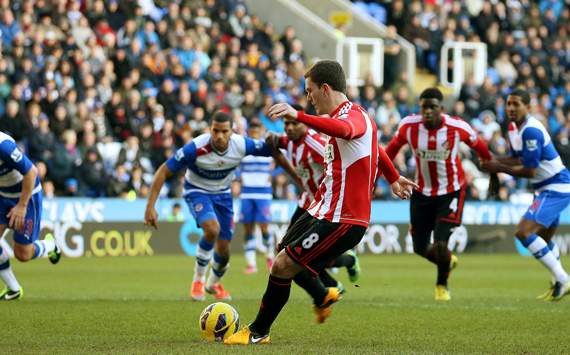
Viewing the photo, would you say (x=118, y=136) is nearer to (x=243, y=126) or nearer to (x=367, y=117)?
(x=243, y=126)

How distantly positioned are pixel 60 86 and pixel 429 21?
14245 mm

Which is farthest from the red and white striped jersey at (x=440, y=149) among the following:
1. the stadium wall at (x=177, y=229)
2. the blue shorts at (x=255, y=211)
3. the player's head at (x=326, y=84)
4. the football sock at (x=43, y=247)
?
the stadium wall at (x=177, y=229)

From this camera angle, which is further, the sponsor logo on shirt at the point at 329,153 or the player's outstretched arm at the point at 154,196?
the player's outstretched arm at the point at 154,196

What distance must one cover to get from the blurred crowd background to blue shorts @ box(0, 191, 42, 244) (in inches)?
303

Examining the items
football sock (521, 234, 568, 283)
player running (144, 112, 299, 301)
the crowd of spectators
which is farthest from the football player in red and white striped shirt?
the crowd of spectators

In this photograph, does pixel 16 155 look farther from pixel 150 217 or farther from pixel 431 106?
pixel 431 106

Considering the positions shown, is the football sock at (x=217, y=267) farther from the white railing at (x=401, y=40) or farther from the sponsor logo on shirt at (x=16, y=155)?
the white railing at (x=401, y=40)

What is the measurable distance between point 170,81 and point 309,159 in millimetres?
13102

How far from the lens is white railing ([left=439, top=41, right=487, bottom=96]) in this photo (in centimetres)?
3491

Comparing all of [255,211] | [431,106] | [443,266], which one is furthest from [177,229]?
[431,106]

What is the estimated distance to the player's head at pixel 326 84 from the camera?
28.8ft

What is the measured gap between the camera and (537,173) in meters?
14.6

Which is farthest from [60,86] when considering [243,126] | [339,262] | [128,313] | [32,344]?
[32,344]

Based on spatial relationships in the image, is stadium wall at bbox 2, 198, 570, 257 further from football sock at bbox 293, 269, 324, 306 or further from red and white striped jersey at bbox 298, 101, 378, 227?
red and white striped jersey at bbox 298, 101, 378, 227
